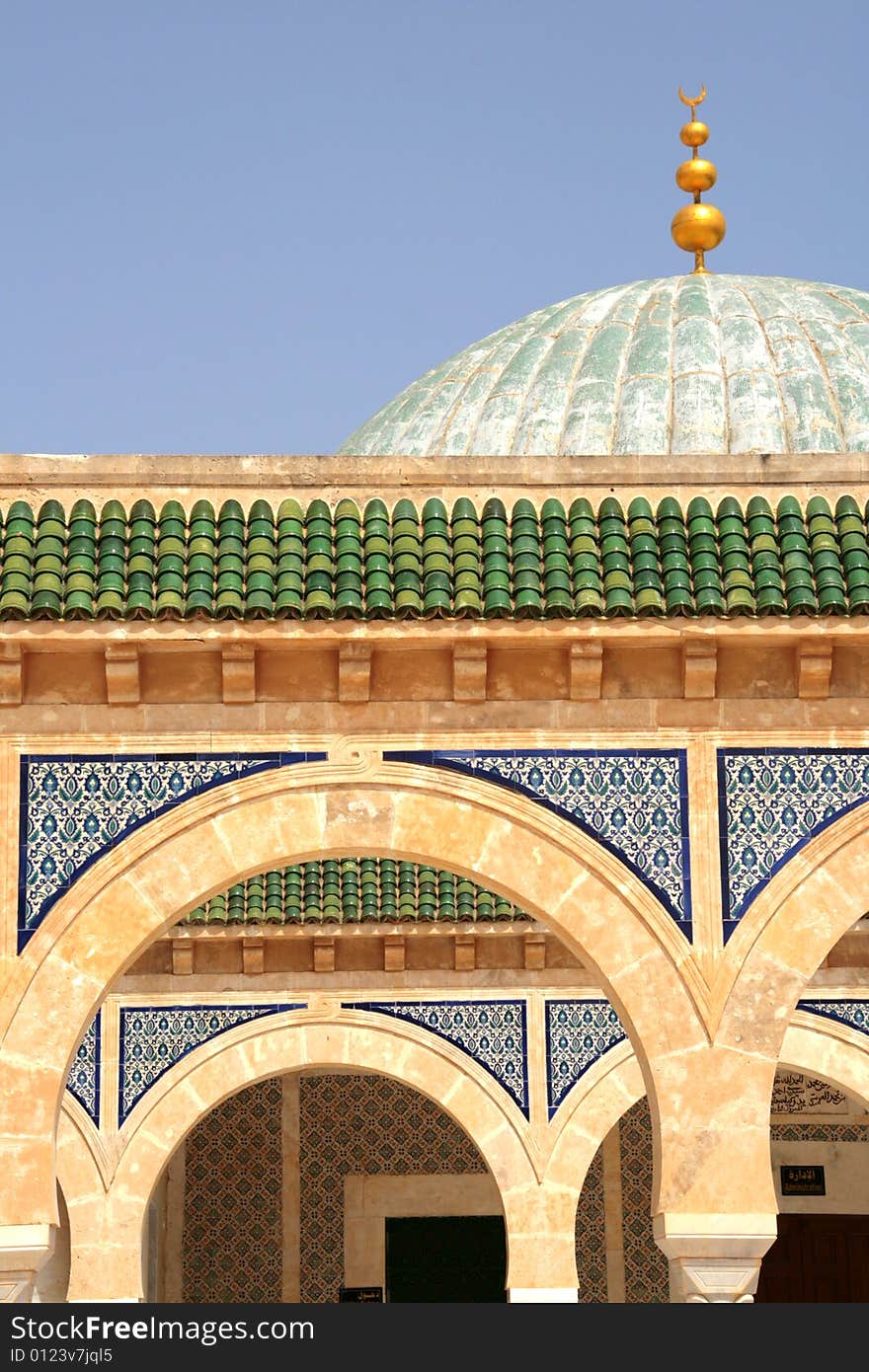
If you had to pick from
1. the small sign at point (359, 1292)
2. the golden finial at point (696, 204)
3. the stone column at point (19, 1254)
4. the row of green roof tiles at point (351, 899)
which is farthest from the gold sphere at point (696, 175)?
the stone column at point (19, 1254)

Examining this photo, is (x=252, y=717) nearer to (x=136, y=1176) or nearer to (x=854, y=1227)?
(x=136, y=1176)

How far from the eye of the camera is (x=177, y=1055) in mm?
11320

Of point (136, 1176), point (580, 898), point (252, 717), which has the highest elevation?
point (252, 717)

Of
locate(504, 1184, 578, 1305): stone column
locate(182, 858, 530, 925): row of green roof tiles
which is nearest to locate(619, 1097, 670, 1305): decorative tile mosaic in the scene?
locate(504, 1184, 578, 1305): stone column

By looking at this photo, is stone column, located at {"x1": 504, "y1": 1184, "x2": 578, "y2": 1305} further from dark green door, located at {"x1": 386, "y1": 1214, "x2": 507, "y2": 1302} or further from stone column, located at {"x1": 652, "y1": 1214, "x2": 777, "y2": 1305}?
stone column, located at {"x1": 652, "y1": 1214, "x2": 777, "y2": 1305}

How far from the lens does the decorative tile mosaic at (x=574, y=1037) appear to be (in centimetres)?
1123

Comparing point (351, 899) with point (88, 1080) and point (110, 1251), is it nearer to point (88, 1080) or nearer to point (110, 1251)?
point (88, 1080)

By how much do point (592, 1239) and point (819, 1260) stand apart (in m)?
1.49

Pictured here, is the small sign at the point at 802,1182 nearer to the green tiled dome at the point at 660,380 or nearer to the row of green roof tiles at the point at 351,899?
the row of green roof tiles at the point at 351,899

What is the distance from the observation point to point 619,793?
23.9 ft
